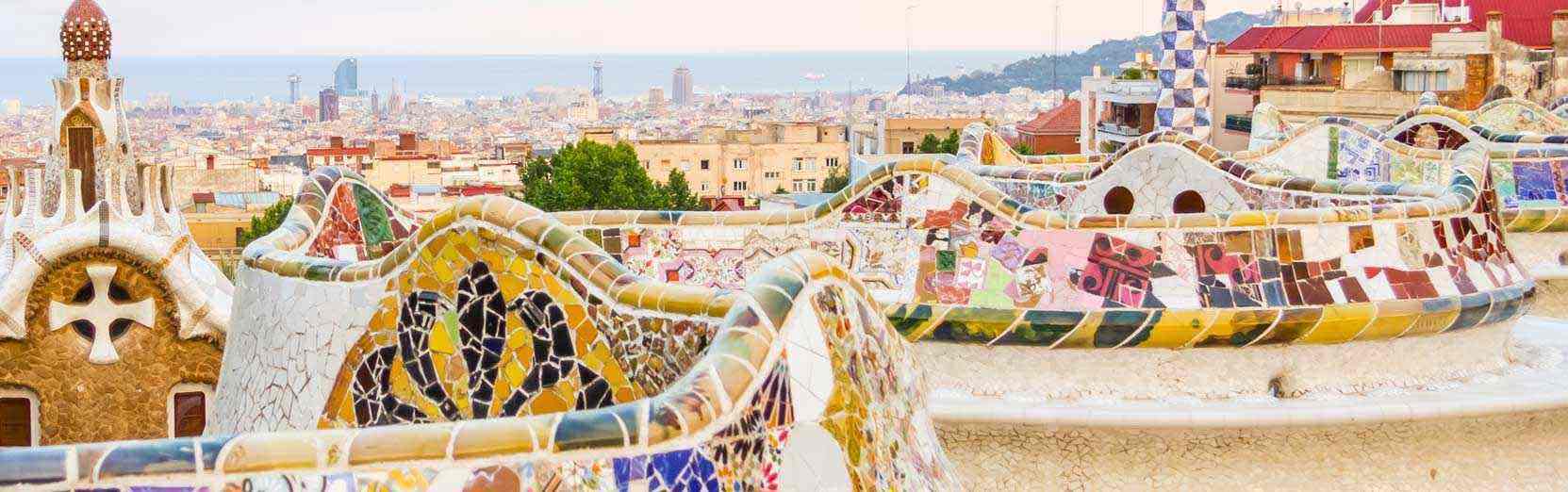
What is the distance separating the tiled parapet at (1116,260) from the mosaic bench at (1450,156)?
2.89 meters

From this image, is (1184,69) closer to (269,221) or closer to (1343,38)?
(1343,38)

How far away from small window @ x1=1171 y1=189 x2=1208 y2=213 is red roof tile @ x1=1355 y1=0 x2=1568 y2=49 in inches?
1238

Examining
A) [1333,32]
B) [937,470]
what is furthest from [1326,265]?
[1333,32]

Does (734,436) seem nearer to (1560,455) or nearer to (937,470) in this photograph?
(937,470)

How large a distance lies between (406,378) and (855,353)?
1.63 m

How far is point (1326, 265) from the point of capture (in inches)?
407

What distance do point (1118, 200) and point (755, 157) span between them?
9569cm

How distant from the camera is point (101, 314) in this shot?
41.0 ft

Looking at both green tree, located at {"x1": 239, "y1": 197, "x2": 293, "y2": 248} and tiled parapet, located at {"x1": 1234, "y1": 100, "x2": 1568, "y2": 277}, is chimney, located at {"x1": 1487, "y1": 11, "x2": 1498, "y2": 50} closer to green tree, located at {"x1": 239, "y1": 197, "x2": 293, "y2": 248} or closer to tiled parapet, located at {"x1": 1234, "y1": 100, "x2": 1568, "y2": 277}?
tiled parapet, located at {"x1": 1234, "y1": 100, "x2": 1568, "y2": 277}

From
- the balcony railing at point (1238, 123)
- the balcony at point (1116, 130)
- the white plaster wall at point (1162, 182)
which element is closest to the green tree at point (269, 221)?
the balcony at point (1116, 130)

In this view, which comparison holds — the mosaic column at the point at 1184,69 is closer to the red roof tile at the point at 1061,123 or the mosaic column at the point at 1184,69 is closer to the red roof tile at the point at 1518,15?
the red roof tile at the point at 1518,15

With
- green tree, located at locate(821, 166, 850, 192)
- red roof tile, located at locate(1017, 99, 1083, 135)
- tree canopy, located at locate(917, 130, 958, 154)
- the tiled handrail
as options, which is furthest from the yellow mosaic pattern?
green tree, located at locate(821, 166, 850, 192)

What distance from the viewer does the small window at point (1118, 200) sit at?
13242 millimetres

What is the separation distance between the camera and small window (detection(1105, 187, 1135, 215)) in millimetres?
13242
